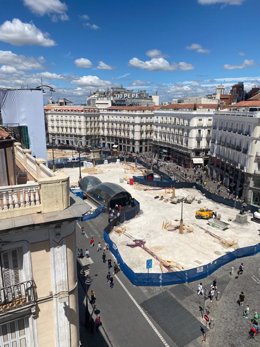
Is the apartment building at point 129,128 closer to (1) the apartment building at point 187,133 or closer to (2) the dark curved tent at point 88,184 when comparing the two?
(1) the apartment building at point 187,133

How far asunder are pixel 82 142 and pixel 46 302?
101129 millimetres

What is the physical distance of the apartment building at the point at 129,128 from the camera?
9469 centimetres

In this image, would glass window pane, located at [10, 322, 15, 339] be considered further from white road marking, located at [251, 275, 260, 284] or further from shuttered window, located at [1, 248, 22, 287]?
white road marking, located at [251, 275, 260, 284]

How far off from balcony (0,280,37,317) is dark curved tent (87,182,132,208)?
31.3 m

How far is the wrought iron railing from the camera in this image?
909cm

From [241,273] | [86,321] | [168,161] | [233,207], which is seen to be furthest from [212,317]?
[168,161]

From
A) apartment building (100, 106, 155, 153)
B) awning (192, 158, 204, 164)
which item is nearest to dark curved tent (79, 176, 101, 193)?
awning (192, 158, 204, 164)

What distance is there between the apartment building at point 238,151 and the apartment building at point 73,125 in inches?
2257

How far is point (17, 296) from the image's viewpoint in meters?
9.36

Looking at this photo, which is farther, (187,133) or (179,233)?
(187,133)

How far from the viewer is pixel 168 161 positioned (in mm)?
85938

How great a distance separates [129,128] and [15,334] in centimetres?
9002

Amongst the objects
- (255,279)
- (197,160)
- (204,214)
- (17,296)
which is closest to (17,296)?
(17,296)

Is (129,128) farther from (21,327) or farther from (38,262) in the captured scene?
(21,327)
